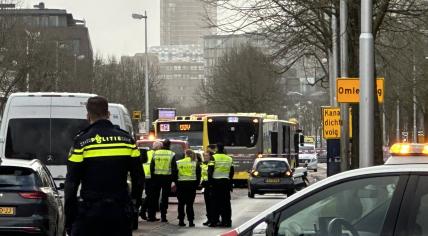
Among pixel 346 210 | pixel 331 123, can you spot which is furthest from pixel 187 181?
pixel 346 210

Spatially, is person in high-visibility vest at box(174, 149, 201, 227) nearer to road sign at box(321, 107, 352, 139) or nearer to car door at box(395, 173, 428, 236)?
road sign at box(321, 107, 352, 139)

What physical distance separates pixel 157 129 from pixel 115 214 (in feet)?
102

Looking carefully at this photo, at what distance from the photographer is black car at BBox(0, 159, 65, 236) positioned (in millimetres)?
12188

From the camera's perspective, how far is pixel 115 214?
285 inches

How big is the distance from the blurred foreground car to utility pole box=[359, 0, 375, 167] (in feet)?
28.8

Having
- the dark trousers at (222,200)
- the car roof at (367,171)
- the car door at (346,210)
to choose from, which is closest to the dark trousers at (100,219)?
the car roof at (367,171)

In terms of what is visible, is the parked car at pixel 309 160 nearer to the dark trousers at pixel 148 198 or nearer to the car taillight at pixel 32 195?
the dark trousers at pixel 148 198

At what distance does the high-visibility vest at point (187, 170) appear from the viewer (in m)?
18.2

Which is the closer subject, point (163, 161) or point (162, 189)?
point (163, 161)

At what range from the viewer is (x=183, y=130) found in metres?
39.2

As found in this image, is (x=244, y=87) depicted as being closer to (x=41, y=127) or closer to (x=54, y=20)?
(x=54, y=20)

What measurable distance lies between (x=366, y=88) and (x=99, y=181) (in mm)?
7899

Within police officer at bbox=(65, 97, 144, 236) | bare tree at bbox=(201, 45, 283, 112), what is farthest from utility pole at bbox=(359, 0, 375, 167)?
bare tree at bbox=(201, 45, 283, 112)

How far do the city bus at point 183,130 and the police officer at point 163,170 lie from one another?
19033 millimetres
